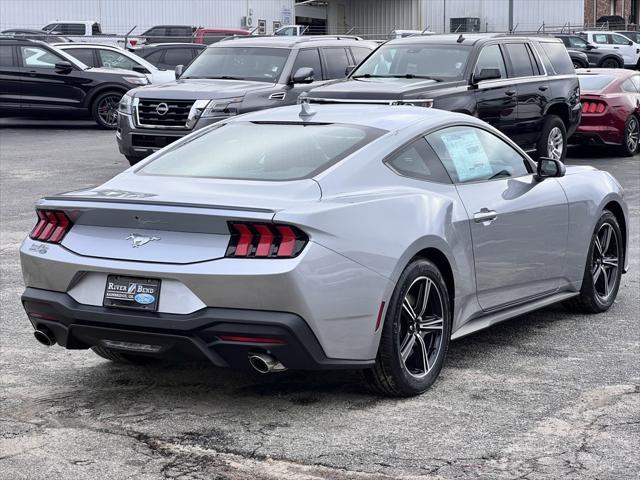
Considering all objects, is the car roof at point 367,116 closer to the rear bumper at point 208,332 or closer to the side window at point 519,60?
the rear bumper at point 208,332

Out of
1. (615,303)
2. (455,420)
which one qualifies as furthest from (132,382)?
(615,303)

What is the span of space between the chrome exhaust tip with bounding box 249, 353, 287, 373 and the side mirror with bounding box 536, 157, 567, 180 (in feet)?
8.47

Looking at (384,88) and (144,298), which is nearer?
(144,298)

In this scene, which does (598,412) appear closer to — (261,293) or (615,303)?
(261,293)

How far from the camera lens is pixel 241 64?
643 inches

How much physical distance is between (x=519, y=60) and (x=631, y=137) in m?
3.84

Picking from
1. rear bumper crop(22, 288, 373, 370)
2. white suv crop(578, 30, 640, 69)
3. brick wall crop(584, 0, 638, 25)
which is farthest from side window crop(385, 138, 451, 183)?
brick wall crop(584, 0, 638, 25)

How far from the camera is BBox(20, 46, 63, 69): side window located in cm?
2206

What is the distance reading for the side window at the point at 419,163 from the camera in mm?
6113

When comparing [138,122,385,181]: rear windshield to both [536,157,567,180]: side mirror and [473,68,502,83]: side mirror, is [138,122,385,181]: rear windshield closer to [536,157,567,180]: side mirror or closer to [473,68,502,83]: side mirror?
[536,157,567,180]: side mirror

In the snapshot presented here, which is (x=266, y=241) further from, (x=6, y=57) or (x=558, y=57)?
(x=6, y=57)

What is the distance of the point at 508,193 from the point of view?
267 inches

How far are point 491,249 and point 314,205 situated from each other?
149 centimetres

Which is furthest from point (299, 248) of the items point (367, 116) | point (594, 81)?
point (594, 81)
